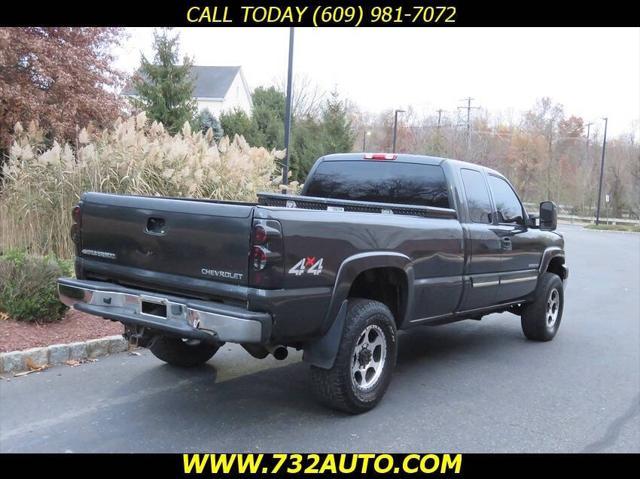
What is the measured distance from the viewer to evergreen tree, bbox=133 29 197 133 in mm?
19688

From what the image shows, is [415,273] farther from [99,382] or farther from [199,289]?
[99,382]

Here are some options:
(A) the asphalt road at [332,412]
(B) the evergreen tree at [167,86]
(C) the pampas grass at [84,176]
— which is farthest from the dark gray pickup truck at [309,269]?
(B) the evergreen tree at [167,86]

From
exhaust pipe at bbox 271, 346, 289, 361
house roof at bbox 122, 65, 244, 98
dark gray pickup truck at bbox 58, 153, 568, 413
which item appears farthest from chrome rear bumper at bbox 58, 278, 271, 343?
house roof at bbox 122, 65, 244, 98

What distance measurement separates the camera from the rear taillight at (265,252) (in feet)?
12.3

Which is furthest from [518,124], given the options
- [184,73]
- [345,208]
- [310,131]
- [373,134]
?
[345,208]

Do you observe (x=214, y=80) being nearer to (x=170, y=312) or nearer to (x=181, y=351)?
(x=181, y=351)

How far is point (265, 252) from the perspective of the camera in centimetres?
375

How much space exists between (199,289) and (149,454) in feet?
3.52

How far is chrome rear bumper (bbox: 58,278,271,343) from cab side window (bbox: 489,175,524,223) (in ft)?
12.2

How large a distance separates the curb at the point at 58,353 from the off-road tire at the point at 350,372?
2.47 meters

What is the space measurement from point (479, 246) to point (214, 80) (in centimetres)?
4534

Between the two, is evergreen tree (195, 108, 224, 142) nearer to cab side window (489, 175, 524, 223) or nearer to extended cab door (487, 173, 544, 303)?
cab side window (489, 175, 524, 223)

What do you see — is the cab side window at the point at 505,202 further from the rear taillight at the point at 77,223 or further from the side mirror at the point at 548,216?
the rear taillight at the point at 77,223

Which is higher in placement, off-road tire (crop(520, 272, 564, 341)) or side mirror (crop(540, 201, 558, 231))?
side mirror (crop(540, 201, 558, 231))
